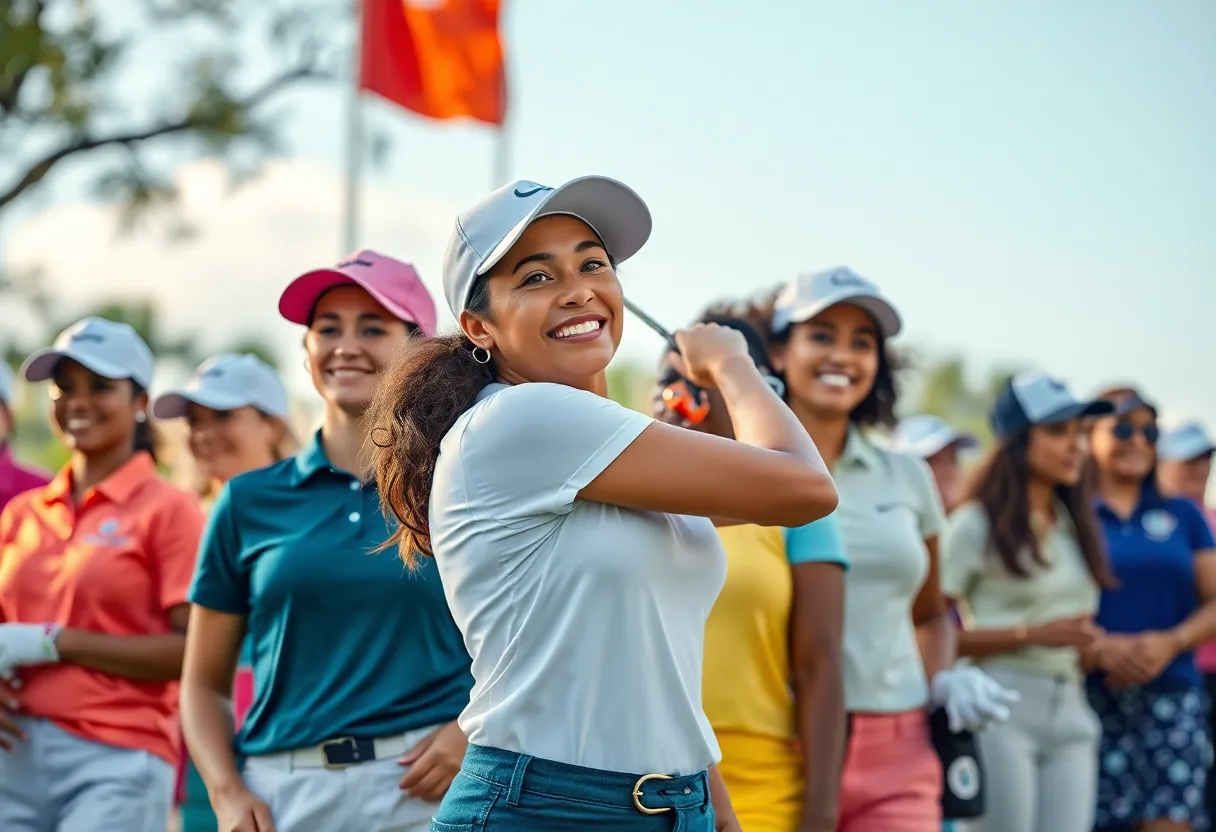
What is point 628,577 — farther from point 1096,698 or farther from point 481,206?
point 1096,698

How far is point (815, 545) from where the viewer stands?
13.9 feet

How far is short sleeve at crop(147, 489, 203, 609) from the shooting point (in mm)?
4715

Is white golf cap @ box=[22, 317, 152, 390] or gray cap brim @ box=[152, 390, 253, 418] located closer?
white golf cap @ box=[22, 317, 152, 390]

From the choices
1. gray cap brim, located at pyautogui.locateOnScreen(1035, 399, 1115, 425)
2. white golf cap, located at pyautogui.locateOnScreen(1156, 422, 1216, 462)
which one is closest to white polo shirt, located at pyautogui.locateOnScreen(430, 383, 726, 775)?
gray cap brim, located at pyautogui.locateOnScreen(1035, 399, 1115, 425)

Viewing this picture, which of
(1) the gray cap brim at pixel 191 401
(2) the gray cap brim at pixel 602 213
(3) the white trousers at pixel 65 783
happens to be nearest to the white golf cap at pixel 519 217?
(2) the gray cap brim at pixel 602 213

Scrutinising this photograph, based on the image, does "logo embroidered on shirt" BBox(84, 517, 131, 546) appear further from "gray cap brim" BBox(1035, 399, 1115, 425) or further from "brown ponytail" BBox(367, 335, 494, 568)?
"gray cap brim" BBox(1035, 399, 1115, 425)

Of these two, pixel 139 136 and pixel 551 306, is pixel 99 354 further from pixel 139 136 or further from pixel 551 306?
pixel 139 136

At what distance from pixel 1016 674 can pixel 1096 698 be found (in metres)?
0.93

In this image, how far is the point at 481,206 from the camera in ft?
9.39

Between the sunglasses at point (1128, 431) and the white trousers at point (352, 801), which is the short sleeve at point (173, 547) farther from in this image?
the sunglasses at point (1128, 431)

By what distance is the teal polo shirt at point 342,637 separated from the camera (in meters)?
3.67

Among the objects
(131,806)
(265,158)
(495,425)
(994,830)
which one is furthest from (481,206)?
(265,158)

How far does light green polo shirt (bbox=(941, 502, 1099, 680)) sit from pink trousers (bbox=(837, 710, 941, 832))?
1785mm

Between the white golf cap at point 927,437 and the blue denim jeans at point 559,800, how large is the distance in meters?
6.46
